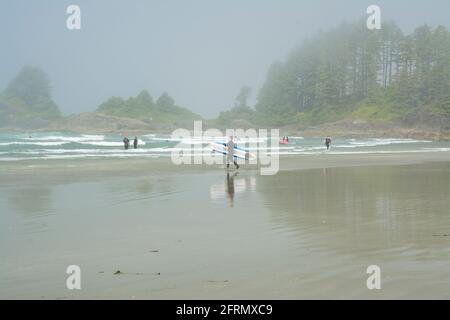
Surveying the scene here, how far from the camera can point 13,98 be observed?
185 meters

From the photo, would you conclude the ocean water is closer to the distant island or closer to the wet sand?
the wet sand

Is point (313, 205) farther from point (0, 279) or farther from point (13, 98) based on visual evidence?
point (13, 98)

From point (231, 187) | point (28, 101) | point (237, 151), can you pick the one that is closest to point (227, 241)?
point (231, 187)

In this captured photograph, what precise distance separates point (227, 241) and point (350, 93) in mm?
116580

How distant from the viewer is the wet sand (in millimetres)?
5785

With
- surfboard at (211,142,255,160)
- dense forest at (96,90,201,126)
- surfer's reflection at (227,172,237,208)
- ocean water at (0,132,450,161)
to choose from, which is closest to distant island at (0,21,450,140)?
ocean water at (0,132,450,161)

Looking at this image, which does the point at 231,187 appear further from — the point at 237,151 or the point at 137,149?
the point at 137,149

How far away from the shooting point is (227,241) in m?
8.17

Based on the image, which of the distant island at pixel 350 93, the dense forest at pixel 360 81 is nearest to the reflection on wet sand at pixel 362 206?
the distant island at pixel 350 93

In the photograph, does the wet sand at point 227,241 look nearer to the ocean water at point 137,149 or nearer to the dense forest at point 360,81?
the ocean water at point 137,149

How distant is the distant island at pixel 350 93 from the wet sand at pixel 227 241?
62.9 m

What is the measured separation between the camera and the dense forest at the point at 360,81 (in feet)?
315
